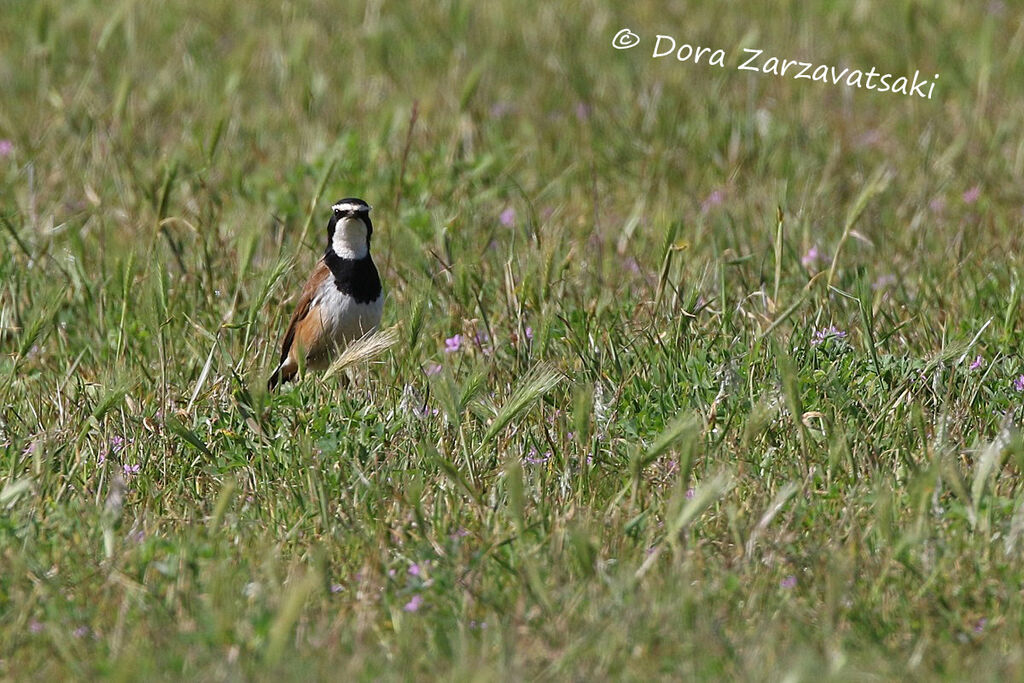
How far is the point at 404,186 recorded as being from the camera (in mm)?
7164

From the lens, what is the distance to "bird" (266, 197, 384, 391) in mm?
6066

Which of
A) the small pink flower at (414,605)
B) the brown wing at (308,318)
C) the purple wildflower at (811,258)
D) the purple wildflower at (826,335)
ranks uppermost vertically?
the purple wildflower at (826,335)

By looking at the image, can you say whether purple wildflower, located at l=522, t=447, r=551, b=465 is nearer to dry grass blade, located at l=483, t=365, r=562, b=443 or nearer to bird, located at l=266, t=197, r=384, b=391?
dry grass blade, located at l=483, t=365, r=562, b=443

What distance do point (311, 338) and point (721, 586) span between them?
114 inches

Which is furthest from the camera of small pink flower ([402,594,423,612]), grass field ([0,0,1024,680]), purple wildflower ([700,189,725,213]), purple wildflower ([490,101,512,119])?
purple wildflower ([490,101,512,119])

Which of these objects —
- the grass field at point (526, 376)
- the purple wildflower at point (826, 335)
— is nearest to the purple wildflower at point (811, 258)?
the grass field at point (526, 376)

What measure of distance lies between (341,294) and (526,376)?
173 cm

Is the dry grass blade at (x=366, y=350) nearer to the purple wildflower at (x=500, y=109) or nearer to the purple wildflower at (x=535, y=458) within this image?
the purple wildflower at (x=535, y=458)

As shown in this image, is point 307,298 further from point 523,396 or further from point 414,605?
point 414,605

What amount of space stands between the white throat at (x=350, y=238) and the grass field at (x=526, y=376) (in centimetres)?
24

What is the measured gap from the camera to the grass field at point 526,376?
349 centimetres

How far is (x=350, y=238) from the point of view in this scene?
20.6 ft

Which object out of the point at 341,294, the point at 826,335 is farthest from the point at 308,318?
the point at 826,335

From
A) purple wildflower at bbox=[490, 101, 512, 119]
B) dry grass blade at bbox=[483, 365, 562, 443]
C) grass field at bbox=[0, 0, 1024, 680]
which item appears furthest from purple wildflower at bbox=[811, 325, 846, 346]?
purple wildflower at bbox=[490, 101, 512, 119]
